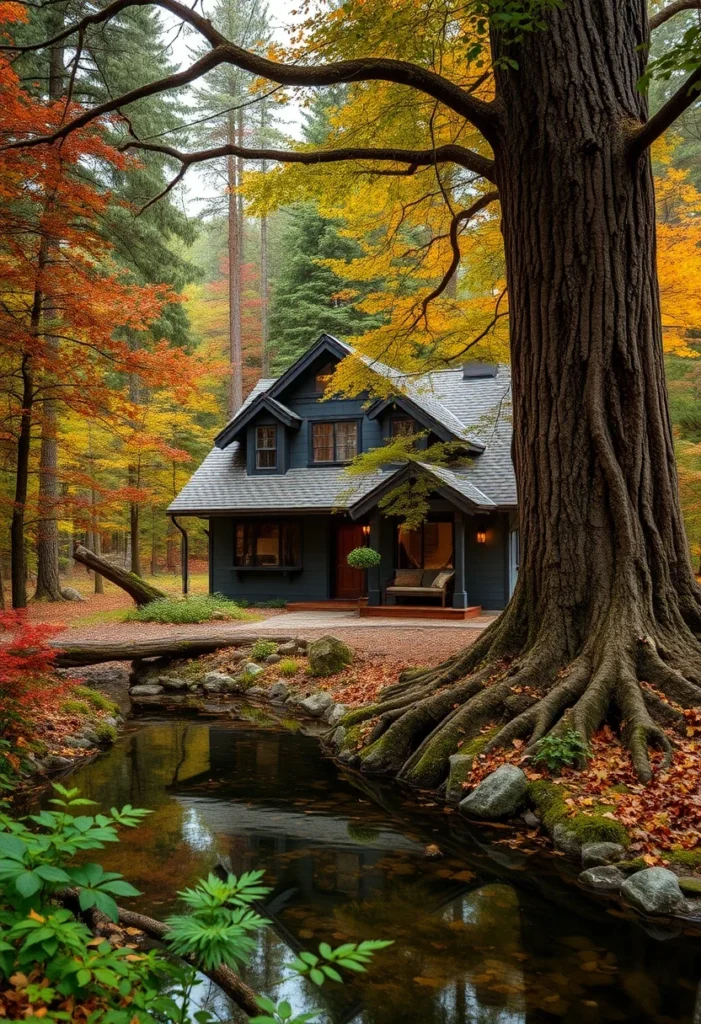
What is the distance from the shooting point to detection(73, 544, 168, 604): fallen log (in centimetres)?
1424

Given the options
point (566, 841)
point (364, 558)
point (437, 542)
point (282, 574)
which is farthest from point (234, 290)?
point (566, 841)

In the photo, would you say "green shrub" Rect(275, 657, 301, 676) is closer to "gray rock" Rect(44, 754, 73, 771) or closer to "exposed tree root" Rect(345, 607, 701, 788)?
"exposed tree root" Rect(345, 607, 701, 788)

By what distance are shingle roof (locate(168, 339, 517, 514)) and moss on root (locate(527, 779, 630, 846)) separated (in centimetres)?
1113

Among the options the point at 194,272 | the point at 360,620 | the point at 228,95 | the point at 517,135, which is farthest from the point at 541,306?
the point at 228,95

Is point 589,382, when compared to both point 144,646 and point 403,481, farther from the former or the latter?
point 403,481


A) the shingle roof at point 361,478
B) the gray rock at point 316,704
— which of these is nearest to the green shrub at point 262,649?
the gray rock at point 316,704

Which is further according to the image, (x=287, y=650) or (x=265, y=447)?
(x=265, y=447)

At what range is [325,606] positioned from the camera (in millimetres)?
18188

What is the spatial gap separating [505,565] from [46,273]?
428 inches

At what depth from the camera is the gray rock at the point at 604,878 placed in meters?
4.47

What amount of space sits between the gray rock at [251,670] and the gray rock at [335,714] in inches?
87.5

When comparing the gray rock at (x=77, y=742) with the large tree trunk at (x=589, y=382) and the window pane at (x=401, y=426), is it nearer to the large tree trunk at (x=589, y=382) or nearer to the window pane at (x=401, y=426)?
the large tree trunk at (x=589, y=382)

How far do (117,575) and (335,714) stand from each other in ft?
25.9

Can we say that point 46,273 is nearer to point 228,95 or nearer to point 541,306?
point 541,306
